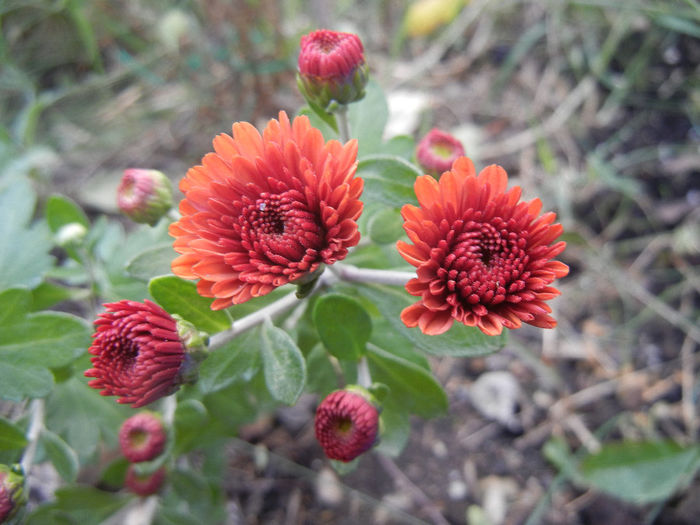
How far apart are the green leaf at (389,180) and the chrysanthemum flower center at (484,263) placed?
0.99 ft

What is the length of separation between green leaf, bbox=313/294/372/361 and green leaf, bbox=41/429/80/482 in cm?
88

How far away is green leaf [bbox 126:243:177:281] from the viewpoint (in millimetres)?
1509

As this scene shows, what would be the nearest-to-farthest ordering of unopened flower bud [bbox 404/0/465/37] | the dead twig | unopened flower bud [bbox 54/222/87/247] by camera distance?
unopened flower bud [bbox 54/222/87/247], the dead twig, unopened flower bud [bbox 404/0/465/37]

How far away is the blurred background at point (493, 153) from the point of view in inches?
92.7

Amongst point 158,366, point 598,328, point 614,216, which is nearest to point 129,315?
point 158,366

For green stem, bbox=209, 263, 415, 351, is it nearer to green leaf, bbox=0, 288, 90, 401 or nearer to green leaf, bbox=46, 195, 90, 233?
green leaf, bbox=0, 288, 90, 401

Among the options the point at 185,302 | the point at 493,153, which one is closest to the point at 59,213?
the point at 185,302

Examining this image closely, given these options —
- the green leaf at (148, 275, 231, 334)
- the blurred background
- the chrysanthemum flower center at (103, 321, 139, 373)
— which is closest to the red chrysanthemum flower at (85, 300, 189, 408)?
the chrysanthemum flower center at (103, 321, 139, 373)

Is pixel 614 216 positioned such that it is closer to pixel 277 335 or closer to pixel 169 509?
pixel 277 335

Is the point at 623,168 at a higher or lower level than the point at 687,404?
higher

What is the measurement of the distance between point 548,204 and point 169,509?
2295mm

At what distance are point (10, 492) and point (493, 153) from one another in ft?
9.06

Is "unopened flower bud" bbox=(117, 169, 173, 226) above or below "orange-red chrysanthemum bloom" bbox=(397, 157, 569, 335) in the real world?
below

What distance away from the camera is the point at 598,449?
7.63 feet
